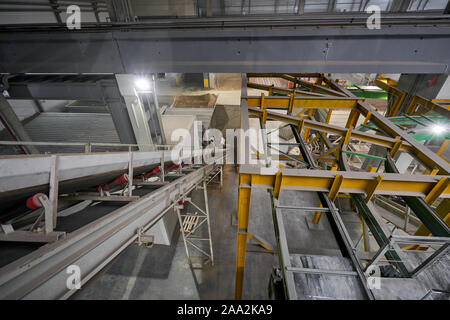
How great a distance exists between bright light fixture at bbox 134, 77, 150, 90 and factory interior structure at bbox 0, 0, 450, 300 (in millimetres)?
32

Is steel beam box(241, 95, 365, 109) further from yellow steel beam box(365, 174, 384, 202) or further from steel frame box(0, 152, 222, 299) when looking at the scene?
steel frame box(0, 152, 222, 299)

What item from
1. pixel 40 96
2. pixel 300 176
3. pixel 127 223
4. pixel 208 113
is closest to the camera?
pixel 127 223

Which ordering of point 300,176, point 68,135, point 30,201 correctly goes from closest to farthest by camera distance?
1. point 30,201
2. point 300,176
3. point 68,135

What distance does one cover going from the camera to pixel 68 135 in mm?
9398

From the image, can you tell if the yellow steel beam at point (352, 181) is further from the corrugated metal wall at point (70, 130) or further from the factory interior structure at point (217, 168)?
the corrugated metal wall at point (70, 130)

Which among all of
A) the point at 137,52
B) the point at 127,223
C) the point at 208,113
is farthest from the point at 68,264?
the point at 208,113

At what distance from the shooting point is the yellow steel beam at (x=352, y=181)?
3.17 m

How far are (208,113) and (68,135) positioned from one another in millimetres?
8540

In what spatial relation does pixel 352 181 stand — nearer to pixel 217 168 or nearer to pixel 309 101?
pixel 309 101

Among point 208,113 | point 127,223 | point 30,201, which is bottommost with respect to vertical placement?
point 208,113

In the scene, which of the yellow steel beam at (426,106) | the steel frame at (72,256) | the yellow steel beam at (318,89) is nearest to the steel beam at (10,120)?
the steel frame at (72,256)

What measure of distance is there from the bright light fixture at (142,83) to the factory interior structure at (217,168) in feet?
0.10

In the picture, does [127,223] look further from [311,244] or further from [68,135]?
[68,135]

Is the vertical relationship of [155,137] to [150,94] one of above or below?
below
